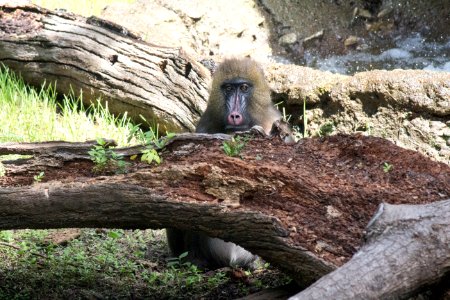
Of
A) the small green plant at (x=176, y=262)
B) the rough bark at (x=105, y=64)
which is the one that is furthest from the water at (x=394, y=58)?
the small green plant at (x=176, y=262)

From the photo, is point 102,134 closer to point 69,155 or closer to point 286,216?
point 69,155

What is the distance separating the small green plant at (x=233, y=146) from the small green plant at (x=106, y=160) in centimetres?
49

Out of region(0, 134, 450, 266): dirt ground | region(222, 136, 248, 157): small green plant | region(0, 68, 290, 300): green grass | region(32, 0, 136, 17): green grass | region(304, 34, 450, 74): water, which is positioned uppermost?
region(32, 0, 136, 17): green grass

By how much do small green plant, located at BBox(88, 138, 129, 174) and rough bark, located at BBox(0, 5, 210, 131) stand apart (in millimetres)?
3376

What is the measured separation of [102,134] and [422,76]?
9.48ft

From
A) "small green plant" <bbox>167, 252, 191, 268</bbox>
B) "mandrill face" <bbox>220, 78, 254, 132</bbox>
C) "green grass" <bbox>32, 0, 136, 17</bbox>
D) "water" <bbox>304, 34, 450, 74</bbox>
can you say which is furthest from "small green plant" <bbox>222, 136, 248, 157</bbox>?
"water" <bbox>304, 34, 450, 74</bbox>

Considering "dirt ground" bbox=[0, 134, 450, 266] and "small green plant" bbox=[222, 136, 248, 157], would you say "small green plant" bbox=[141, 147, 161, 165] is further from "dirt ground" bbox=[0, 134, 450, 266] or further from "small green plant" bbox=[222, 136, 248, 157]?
"small green plant" bbox=[222, 136, 248, 157]

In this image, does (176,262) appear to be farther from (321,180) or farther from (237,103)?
(237,103)

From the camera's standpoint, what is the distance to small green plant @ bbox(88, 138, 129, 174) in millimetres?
3544

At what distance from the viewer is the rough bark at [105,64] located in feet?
22.9

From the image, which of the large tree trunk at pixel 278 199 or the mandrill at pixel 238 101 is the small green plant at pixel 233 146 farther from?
the mandrill at pixel 238 101

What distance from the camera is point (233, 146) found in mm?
3471

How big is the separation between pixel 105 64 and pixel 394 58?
4561 millimetres

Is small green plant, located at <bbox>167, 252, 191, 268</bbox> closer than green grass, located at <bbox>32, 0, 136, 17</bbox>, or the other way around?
small green plant, located at <bbox>167, 252, 191, 268</bbox>
